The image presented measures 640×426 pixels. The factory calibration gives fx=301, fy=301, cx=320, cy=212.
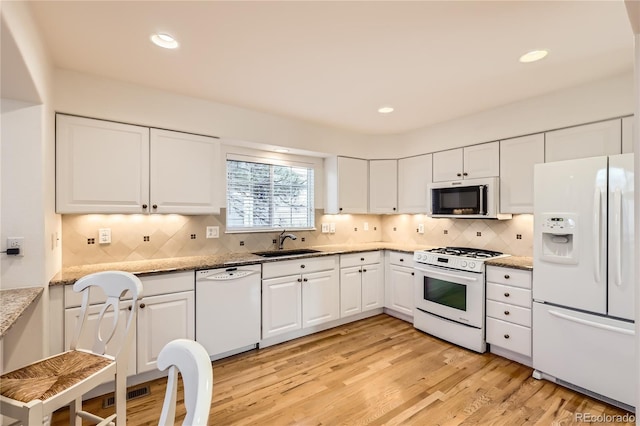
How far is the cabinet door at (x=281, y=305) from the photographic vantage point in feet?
9.95

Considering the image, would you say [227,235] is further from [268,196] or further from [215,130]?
[215,130]

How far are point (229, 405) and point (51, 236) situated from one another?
1755 mm

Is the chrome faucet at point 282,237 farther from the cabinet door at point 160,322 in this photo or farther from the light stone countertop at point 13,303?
the light stone countertop at point 13,303

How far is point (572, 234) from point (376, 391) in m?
1.92

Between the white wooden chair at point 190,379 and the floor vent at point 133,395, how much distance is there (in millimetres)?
1994

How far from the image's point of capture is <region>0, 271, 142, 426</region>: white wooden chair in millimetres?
1144

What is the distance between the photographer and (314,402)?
7.22 feet

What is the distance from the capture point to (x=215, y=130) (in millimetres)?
3043

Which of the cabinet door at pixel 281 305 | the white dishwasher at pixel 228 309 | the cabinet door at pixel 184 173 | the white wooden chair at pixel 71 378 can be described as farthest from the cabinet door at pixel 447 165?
the white wooden chair at pixel 71 378

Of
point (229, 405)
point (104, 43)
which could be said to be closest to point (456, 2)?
point (104, 43)

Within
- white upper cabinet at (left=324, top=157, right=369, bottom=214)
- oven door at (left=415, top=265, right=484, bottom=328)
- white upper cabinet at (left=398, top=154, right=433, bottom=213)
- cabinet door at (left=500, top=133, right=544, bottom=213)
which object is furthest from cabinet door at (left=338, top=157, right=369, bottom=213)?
cabinet door at (left=500, top=133, right=544, bottom=213)

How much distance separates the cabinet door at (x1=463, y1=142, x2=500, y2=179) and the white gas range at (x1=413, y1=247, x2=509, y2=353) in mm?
886

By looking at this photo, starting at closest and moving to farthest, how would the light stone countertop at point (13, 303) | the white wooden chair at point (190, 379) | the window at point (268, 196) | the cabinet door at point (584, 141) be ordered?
the white wooden chair at point (190, 379) < the light stone countertop at point (13, 303) < the cabinet door at point (584, 141) < the window at point (268, 196)

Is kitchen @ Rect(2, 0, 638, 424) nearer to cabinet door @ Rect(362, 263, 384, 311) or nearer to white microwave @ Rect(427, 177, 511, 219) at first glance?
white microwave @ Rect(427, 177, 511, 219)
